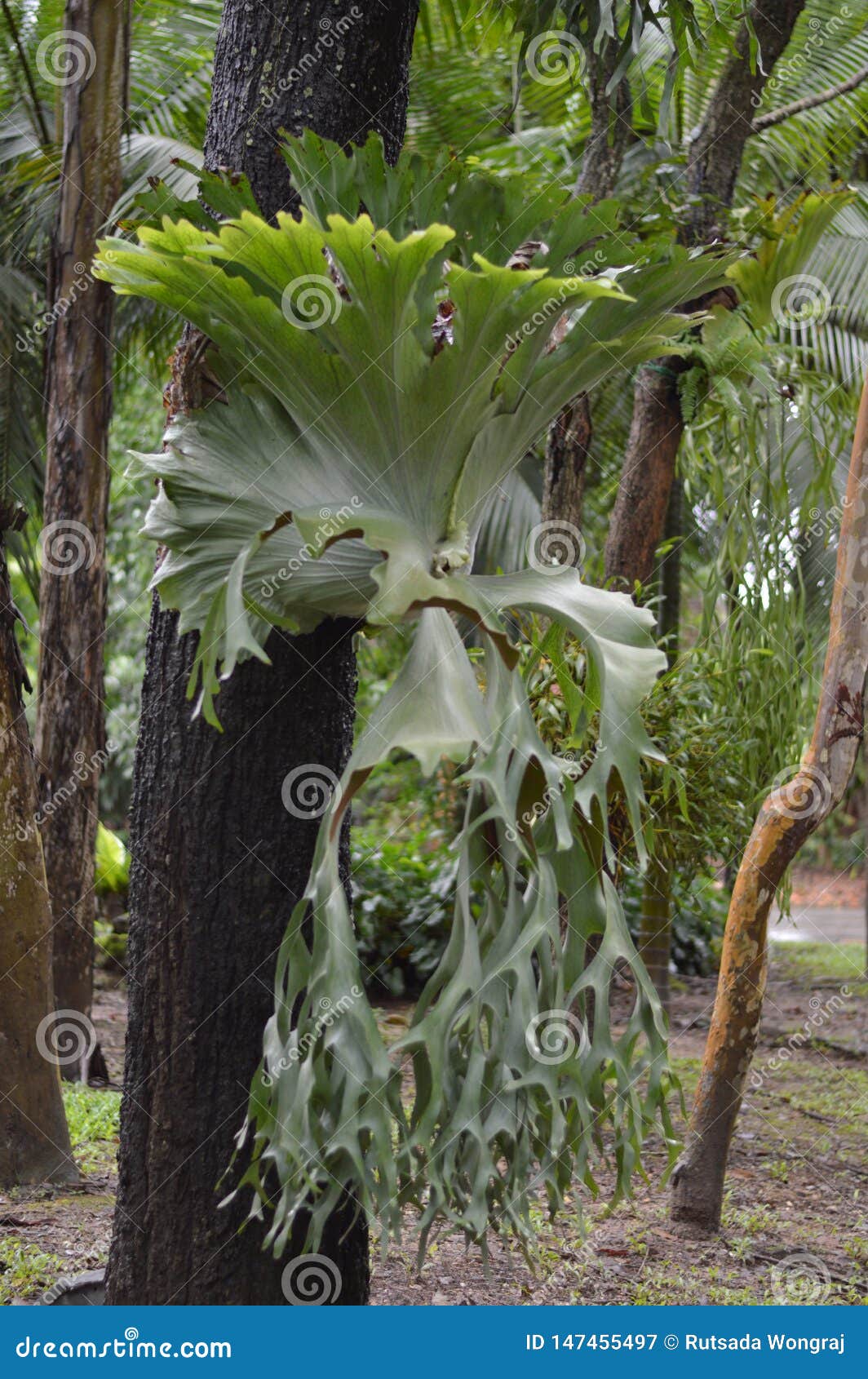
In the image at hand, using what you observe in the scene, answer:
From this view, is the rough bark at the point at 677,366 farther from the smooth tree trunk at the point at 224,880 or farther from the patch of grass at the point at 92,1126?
the patch of grass at the point at 92,1126

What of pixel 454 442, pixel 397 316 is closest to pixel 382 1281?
pixel 454 442

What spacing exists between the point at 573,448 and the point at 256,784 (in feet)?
8.94

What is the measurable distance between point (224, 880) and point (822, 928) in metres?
16.5

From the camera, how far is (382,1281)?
125 inches

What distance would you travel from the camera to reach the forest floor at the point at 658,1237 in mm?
3182

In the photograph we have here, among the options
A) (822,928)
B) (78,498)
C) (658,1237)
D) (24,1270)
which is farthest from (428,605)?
(822,928)

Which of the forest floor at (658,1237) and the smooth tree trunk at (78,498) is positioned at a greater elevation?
the smooth tree trunk at (78,498)

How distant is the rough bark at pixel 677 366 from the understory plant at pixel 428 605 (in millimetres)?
2414

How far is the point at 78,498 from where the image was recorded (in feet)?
17.6

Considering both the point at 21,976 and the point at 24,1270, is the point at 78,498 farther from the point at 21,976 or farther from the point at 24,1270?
the point at 24,1270

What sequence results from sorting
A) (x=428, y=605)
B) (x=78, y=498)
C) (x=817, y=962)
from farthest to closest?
(x=817, y=962)
(x=78, y=498)
(x=428, y=605)

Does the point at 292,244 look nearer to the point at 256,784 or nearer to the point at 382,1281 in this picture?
the point at 256,784

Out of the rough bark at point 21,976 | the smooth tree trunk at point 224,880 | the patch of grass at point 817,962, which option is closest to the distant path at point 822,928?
the patch of grass at point 817,962

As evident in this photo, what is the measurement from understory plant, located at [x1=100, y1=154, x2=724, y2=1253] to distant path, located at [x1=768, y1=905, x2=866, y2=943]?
38.7ft
